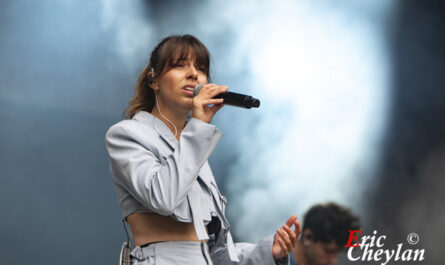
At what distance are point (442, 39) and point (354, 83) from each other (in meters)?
0.68

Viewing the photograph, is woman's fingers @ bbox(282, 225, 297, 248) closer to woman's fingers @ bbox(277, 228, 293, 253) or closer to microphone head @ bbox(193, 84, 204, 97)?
woman's fingers @ bbox(277, 228, 293, 253)

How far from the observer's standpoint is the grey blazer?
1063 mm

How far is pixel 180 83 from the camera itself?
4.34 ft

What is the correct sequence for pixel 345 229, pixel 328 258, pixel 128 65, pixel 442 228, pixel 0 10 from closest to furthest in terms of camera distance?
pixel 328 258
pixel 0 10
pixel 345 229
pixel 128 65
pixel 442 228

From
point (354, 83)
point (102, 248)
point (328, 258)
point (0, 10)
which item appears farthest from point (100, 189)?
point (354, 83)

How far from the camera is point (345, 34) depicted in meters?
3.42

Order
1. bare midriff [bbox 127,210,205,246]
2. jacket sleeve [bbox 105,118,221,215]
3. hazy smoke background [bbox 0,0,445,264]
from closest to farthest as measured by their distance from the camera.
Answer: jacket sleeve [bbox 105,118,221,215] → bare midriff [bbox 127,210,205,246] → hazy smoke background [bbox 0,0,445,264]

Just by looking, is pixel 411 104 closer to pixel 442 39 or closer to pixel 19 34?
pixel 442 39

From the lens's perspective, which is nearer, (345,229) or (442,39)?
(345,229)

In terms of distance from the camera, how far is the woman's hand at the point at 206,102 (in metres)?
1.15

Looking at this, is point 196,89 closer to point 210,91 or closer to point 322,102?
point 210,91

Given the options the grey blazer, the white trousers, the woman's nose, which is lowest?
the white trousers

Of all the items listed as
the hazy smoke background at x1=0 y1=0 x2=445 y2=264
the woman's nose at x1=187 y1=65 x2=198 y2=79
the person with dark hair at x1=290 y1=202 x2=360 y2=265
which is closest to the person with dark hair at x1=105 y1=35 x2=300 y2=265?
the woman's nose at x1=187 y1=65 x2=198 y2=79

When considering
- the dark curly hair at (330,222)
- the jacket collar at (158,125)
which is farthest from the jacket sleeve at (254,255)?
the dark curly hair at (330,222)
